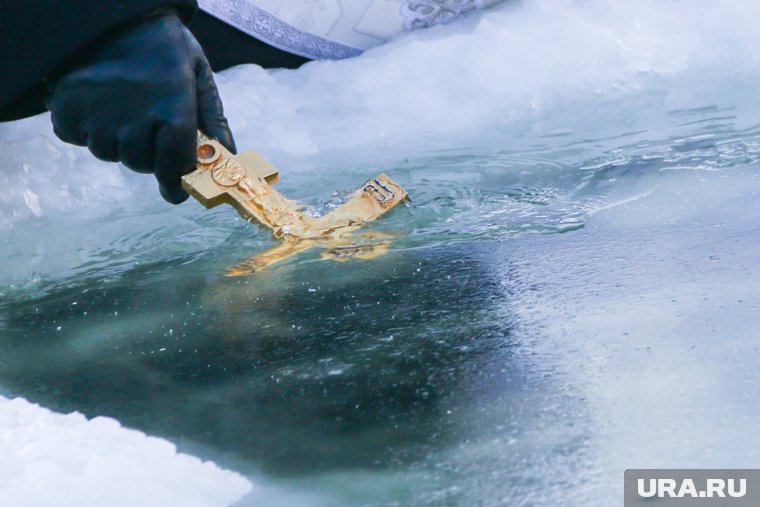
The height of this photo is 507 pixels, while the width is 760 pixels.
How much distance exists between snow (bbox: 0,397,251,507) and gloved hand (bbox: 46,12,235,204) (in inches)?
18.7

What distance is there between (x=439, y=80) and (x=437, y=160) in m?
0.44

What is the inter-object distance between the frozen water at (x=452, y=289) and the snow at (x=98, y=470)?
2cm

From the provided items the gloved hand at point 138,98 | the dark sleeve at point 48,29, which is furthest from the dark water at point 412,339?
the dark sleeve at point 48,29

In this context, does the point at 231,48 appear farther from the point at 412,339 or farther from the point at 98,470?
the point at 98,470

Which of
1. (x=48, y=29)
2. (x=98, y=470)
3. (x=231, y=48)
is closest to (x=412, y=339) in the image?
(x=98, y=470)

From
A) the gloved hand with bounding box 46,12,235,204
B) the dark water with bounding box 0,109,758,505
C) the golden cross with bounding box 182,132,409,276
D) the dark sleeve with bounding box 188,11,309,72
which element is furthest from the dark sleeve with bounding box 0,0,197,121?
the dark sleeve with bounding box 188,11,309,72

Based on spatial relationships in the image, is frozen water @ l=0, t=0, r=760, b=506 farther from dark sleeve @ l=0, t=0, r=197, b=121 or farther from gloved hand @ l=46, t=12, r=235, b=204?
dark sleeve @ l=0, t=0, r=197, b=121

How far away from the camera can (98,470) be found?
0.85 metres

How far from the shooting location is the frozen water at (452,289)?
0.82 m

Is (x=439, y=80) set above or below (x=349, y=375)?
below

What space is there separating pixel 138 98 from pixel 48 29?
0.49ft

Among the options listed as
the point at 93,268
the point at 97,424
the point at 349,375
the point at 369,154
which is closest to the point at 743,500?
the point at 349,375

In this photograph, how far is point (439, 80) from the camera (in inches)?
88.0

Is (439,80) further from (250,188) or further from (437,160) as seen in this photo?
(250,188)
